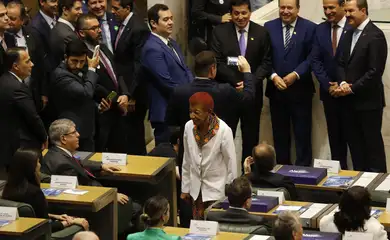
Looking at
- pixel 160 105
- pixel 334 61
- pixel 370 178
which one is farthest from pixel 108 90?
pixel 370 178

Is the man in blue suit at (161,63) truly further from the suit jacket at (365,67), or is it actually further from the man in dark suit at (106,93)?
the suit jacket at (365,67)

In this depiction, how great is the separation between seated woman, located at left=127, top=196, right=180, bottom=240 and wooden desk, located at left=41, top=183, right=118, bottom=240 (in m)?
1.08

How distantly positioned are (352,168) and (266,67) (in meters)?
1.30

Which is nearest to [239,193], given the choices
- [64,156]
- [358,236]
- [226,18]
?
[358,236]

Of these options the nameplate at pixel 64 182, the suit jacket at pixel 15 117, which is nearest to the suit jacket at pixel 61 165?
the nameplate at pixel 64 182

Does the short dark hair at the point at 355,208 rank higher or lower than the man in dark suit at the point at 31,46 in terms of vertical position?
lower

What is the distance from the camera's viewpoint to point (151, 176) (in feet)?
27.4

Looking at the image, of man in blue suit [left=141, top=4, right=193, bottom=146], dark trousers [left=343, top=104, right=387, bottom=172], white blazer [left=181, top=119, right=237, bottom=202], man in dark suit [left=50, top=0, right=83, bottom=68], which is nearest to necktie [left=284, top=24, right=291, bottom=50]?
dark trousers [left=343, top=104, right=387, bottom=172]

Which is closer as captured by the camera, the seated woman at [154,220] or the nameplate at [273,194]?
the seated woman at [154,220]

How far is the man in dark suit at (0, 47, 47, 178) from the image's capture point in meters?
8.59

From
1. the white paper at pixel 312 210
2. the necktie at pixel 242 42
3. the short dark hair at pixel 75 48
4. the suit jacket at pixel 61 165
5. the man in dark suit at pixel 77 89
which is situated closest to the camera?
the white paper at pixel 312 210

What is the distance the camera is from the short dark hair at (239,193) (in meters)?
6.95

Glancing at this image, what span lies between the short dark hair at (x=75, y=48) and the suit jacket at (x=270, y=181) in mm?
2108

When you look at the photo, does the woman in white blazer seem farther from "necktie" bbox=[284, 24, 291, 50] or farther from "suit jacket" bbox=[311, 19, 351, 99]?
"necktie" bbox=[284, 24, 291, 50]
